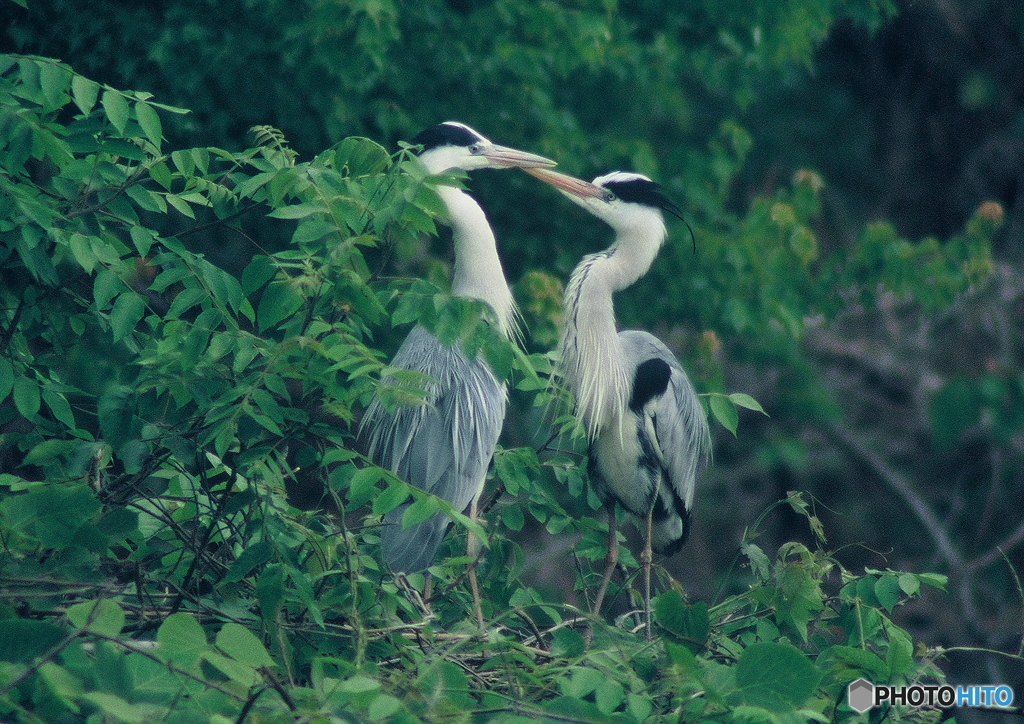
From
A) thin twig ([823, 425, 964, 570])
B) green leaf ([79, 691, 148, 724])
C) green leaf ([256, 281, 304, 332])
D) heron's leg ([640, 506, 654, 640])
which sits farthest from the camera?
thin twig ([823, 425, 964, 570])

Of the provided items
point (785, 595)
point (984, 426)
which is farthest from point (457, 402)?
point (984, 426)

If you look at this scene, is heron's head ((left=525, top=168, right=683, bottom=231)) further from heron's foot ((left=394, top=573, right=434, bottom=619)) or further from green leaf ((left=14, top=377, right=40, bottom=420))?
green leaf ((left=14, top=377, right=40, bottom=420))

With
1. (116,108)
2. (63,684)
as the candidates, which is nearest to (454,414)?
(116,108)

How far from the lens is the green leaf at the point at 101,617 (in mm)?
1770

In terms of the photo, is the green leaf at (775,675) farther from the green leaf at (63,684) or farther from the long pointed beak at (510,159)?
the long pointed beak at (510,159)

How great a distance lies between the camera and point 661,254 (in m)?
5.95

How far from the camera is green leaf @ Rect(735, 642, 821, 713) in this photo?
2.11 meters

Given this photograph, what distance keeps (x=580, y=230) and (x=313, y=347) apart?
3.84 metres

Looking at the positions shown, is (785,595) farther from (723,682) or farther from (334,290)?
(334,290)

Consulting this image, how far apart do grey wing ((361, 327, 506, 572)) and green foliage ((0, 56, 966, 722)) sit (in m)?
0.66

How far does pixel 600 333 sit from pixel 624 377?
19 cm

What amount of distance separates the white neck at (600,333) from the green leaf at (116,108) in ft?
6.27

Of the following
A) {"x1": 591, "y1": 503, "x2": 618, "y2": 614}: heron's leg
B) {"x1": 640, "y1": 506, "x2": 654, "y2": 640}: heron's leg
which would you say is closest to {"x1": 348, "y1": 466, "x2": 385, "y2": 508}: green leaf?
{"x1": 591, "y1": 503, "x2": 618, "y2": 614}: heron's leg

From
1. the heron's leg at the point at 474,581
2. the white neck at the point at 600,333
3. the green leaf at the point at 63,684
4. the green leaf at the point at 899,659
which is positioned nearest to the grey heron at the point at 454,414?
the heron's leg at the point at 474,581
